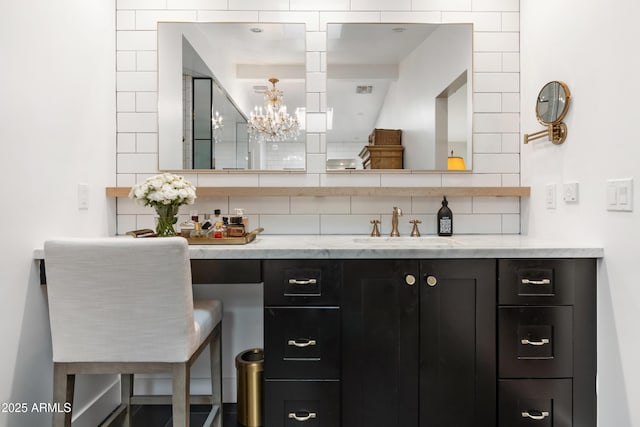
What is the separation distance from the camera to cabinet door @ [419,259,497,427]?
1549 mm

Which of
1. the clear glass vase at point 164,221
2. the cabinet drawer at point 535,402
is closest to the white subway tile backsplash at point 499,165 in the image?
the cabinet drawer at point 535,402

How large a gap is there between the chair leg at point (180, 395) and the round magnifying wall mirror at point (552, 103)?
6.24 ft

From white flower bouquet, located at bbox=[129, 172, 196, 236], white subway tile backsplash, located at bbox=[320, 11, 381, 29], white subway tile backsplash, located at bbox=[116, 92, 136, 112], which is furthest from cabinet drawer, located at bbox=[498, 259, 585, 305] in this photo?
white subway tile backsplash, located at bbox=[116, 92, 136, 112]

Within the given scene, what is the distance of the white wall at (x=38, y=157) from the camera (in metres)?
1.38

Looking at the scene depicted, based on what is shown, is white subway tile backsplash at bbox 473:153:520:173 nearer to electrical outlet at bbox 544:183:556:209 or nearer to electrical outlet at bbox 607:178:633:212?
electrical outlet at bbox 544:183:556:209

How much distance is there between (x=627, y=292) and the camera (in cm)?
141

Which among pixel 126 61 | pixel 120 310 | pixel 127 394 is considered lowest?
pixel 127 394

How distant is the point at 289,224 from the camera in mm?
2223

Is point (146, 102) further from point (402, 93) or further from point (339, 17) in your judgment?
point (402, 93)

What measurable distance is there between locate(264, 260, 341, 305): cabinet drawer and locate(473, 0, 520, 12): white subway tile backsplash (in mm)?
1742

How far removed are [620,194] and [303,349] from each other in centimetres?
134

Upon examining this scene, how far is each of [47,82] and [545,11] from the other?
2.32m

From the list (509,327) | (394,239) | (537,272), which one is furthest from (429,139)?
(509,327)

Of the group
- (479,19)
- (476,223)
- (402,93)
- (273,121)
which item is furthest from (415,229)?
(479,19)
